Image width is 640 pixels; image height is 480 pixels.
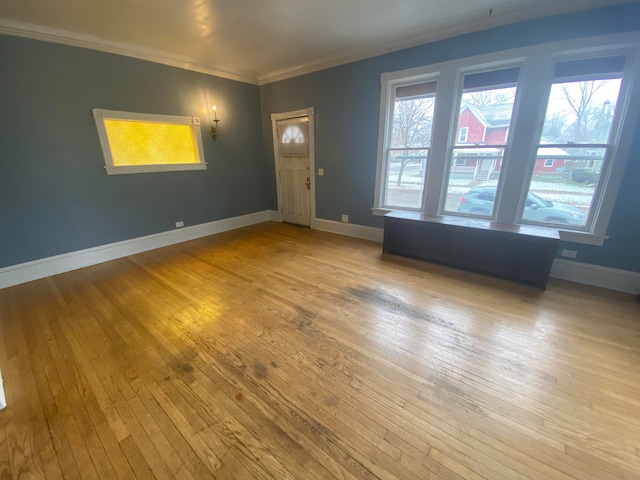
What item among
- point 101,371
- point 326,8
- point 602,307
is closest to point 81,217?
point 101,371

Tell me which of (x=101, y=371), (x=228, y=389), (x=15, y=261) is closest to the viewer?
(x=228, y=389)

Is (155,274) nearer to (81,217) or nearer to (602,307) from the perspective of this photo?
(81,217)

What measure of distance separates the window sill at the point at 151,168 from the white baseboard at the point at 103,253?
1.01 meters

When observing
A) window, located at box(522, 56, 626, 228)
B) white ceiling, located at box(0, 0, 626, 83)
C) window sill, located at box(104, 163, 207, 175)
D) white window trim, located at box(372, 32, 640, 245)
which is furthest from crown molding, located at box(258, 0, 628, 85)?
window sill, located at box(104, 163, 207, 175)

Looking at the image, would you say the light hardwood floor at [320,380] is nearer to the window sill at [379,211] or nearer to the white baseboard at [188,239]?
the white baseboard at [188,239]

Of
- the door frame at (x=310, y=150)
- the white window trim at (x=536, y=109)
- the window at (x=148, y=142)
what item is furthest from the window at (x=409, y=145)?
the window at (x=148, y=142)

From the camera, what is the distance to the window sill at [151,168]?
3570 mm

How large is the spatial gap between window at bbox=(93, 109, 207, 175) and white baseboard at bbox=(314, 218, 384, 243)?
2417mm

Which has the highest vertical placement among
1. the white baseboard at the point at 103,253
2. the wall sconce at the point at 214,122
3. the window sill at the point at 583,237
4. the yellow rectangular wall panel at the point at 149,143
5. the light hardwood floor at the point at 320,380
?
the wall sconce at the point at 214,122

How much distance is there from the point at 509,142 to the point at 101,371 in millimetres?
4551

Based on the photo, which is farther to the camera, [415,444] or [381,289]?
[381,289]

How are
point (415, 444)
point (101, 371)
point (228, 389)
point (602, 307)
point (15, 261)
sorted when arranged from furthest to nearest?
point (15, 261) < point (602, 307) < point (101, 371) < point (228, 389) < point (415, 444)

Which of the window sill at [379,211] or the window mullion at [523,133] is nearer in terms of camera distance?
the window mullion at [523,133]

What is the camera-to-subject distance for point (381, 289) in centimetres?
278
